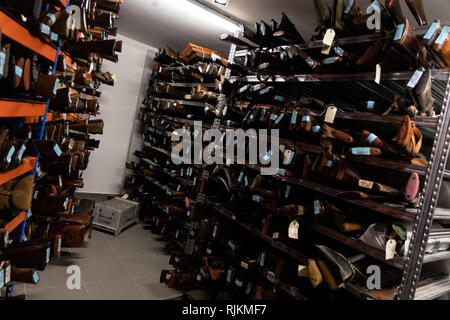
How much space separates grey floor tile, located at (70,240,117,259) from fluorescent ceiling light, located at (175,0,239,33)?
338cm

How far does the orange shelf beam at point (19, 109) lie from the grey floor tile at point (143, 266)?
2.11 m

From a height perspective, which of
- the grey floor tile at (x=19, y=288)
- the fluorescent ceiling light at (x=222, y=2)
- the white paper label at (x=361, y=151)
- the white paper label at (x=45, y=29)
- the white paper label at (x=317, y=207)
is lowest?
the grey floor tile at (x=19, y=288)

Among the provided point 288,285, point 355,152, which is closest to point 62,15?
point 355,152

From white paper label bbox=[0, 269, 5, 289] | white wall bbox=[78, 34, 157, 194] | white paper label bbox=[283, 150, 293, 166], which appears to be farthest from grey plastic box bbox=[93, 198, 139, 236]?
white paper label bbox=[283, 150, 293, 166]

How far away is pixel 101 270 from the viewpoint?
3.28 metres

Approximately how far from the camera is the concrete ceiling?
3.24m

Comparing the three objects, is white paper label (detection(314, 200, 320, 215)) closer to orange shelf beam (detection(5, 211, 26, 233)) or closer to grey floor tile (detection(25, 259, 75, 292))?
orange shelf beam (detection(5, 211, 26, 233))

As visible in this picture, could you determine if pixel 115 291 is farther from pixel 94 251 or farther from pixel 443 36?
pixel 443 36

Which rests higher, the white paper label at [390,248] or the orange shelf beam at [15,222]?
the white paper label at [390,248]

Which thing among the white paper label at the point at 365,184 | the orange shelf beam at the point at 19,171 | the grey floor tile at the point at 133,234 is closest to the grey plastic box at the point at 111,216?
the grey floor tile at the point at 133,234

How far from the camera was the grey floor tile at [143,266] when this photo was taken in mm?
3428

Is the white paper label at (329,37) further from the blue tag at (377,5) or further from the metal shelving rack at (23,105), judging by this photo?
the metal shelving rack at (23,105)

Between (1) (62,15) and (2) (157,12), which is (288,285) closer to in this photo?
(1) (62,15)

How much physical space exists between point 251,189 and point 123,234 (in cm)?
275
